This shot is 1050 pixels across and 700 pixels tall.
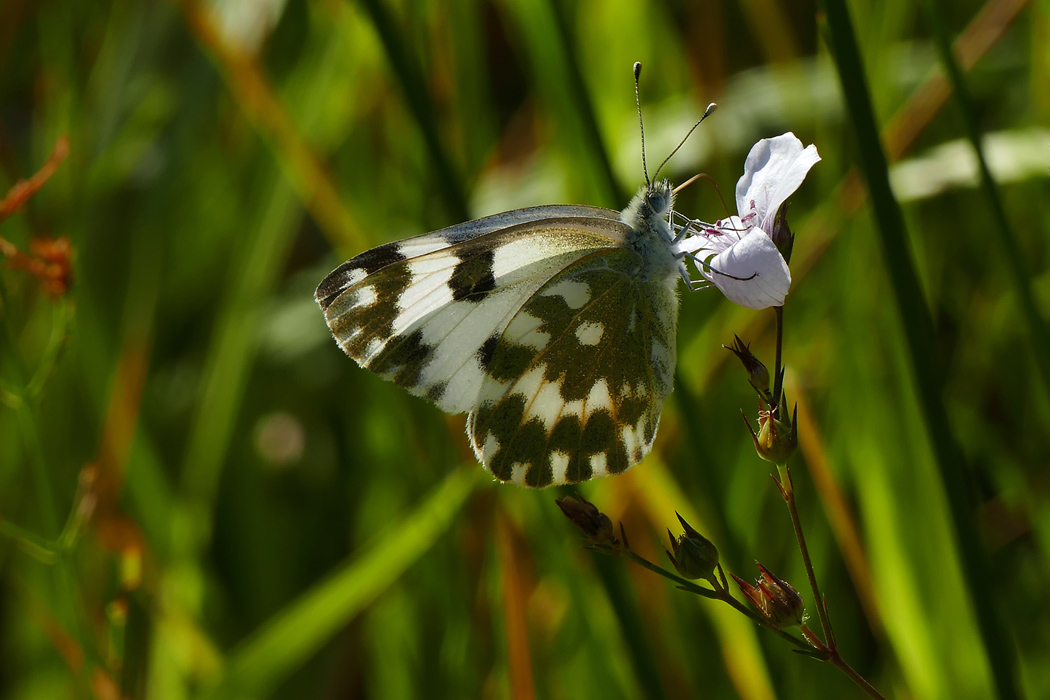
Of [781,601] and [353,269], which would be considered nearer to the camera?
[781,601]

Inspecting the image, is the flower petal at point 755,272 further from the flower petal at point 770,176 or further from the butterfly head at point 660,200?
the butterfly head at point 660,200

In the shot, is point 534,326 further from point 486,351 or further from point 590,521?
point 590,521

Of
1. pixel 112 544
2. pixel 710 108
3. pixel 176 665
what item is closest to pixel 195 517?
pixel 112 544

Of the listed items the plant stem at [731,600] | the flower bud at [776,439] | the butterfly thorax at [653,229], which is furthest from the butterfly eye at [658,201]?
the plant stem at [731,600]

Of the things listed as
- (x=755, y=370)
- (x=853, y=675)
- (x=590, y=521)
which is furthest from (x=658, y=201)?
(x=853, y=675)

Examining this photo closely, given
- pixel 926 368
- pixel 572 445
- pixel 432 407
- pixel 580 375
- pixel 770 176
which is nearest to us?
pixel 926 368

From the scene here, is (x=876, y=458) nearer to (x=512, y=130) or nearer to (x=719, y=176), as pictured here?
(x=719, y=176)

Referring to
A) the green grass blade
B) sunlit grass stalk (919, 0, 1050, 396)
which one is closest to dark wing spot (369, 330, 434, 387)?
the green grass blade
